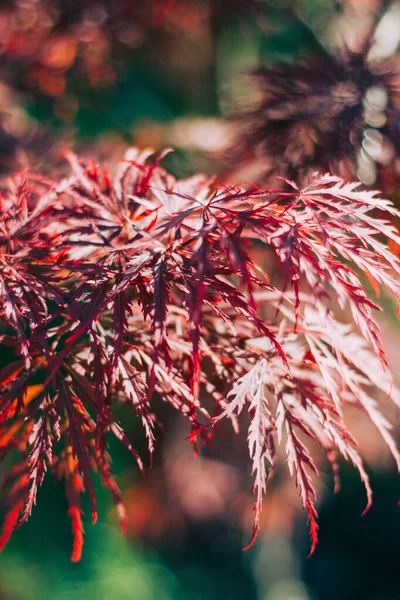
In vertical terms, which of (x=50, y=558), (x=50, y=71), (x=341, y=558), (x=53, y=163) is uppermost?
(x=50, y=71)

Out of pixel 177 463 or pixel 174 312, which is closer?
pixel 174 312

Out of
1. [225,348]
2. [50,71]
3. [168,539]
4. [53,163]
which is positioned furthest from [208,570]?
[50,71]

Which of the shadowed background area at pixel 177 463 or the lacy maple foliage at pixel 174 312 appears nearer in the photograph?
the lacy maple foliage at pixel 174 312

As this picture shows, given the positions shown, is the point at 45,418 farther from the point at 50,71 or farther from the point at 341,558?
the point at 341,558

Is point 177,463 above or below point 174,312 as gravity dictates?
below
